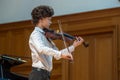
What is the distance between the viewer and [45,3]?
6371 mm

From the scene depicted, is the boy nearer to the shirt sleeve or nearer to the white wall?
the shirt sleeve

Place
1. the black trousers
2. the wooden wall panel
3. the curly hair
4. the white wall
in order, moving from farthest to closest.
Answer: the white wall, the wooden wall panel, the curly hair, the black trousers

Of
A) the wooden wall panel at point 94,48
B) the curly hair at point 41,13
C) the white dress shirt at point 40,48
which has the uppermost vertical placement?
the curly hair at point 41,13

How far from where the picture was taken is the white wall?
18.6 ft

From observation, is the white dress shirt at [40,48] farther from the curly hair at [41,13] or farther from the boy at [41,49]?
the curly hair at [41,13]

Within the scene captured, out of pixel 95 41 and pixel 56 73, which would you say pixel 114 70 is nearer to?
pixel 95 41

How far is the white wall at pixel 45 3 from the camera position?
18.6ft

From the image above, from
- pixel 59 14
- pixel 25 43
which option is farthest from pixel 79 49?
pixel 25 43

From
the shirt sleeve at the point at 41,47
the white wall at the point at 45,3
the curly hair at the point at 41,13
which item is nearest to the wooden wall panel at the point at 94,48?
the white wall at the point at 45,3

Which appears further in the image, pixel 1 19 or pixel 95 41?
pixel 1 19

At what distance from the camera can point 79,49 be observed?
19.4 feet

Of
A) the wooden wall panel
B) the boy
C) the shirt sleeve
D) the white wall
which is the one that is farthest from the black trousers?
the white wall

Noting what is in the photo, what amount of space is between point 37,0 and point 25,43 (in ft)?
2.89

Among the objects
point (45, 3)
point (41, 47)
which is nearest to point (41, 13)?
point (41, 47)
